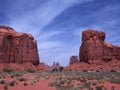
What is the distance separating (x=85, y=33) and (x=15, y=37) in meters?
19.6

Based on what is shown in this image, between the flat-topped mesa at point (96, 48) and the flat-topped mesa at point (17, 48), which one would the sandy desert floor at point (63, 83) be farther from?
the flat-topped mesa at point (96, 48)

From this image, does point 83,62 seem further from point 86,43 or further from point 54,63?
point 54,63

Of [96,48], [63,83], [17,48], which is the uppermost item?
[17,48]

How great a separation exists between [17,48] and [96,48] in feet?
71.0

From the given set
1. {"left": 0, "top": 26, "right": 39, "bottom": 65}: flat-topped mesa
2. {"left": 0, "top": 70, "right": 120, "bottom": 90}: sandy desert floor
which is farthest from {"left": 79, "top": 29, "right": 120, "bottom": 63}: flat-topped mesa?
{"left": 0, "top": 70, "right": 120, "bottom": 90}: sandy desert floor

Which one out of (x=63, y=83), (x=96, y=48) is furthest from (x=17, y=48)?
(x=63, y=83)

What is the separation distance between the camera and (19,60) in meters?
59.0

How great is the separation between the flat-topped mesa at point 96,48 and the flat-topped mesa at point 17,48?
14027mm

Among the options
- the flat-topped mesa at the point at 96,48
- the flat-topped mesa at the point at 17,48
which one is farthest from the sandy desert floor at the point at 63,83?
the flat-topped mesa at the point at 96,48

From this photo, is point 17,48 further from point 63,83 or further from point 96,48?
point 63,83

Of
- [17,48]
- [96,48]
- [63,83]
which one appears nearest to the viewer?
[63,83]

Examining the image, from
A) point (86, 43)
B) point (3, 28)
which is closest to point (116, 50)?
point (86, 43)

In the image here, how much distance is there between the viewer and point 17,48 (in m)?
60.2

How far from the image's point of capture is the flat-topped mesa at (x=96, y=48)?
198ft
